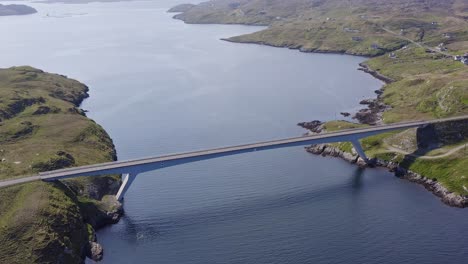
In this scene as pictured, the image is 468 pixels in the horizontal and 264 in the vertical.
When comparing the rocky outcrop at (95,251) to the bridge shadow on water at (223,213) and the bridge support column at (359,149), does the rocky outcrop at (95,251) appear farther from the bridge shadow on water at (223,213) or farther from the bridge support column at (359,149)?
the bridge support column at (359,149)

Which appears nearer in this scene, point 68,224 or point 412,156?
point 68,224

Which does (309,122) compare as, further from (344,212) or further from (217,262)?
(217,262)

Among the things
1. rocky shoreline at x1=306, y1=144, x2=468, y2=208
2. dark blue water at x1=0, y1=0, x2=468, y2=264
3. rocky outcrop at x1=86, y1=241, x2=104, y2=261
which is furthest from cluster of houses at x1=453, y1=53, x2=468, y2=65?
rocky outcrop at x1=86, y1=241, x2=104, y2=261

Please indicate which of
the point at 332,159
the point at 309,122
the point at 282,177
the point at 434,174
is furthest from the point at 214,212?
the point at 309,122

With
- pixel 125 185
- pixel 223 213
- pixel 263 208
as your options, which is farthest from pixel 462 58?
pixel 125 185

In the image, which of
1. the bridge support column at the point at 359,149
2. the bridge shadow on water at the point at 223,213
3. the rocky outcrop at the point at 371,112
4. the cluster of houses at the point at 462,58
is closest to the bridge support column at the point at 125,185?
the bridge shadow on water at the point at 223,213

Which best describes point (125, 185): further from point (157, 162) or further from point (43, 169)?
point (43, 169)
